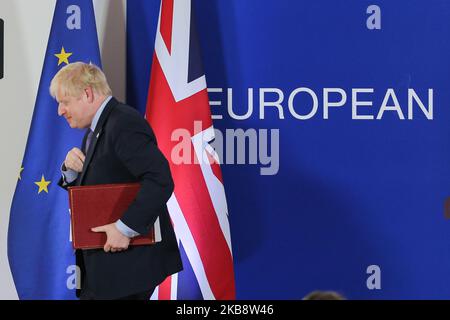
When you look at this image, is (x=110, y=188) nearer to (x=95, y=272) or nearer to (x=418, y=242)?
(x=95, y=272)

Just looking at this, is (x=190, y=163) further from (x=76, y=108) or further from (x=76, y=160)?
(x=76, y=108)

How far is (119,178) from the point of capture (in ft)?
9.09

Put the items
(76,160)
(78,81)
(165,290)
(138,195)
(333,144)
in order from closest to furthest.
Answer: (138,195)
(78,81)
(76,160)
(165,290)
(333,144)

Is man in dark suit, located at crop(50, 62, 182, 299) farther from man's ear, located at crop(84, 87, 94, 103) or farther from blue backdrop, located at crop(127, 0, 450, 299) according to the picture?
blue backdrop, located at crop(127, 0, 450, 299)

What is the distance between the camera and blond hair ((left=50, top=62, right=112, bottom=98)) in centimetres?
276

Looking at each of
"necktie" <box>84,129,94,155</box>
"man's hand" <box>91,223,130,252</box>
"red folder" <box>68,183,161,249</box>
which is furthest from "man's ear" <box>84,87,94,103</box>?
"man's hand" <box>91,223,130,252</box>

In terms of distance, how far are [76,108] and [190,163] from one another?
86cm

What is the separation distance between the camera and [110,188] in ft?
8.86

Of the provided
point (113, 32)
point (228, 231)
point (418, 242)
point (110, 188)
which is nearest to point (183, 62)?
point (113, 32)

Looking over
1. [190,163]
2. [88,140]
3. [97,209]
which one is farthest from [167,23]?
[97,209]

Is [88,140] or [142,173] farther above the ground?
[88,140]

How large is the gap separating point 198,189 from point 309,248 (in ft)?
2.14

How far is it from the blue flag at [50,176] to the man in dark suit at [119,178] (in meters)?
0.77

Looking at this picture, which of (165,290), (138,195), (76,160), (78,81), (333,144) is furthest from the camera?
(333,144)
